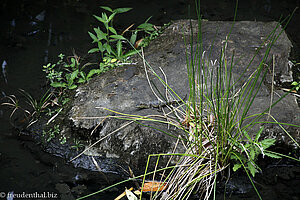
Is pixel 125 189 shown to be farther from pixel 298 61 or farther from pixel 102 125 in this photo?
pixel 298 61

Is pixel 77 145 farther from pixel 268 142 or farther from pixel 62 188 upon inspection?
pixel 268 142

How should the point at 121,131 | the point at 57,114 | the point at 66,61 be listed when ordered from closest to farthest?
the point at 121,131 → the point at 57,114 → the point at 66,61

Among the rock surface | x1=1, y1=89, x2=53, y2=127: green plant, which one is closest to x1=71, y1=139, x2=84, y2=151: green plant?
the rock surface

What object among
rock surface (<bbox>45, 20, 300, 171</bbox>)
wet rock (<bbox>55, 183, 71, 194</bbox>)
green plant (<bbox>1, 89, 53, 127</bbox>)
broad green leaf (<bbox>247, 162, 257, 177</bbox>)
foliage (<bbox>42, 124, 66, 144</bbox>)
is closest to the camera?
broad green leaf (<bbox>247, 162, 257, 177</bbox>)

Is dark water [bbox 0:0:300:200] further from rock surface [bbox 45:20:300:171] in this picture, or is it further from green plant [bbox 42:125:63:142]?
rock surface [bbox 45:20:300:171]

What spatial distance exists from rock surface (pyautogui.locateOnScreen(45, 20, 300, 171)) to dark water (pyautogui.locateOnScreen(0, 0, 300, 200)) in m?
0.25

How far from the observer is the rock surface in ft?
7.77

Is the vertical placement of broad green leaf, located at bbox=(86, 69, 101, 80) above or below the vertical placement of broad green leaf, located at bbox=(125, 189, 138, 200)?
above

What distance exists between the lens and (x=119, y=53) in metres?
3.15

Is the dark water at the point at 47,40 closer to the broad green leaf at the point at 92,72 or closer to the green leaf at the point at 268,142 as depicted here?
the green leaf at the point at 268,142

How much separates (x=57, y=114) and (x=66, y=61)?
789mm

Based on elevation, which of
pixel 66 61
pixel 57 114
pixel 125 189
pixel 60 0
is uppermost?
pixel 60 0

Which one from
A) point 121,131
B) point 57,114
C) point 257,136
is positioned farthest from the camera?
point 57,114

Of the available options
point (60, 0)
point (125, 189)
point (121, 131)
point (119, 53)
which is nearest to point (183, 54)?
point (119, 53)
